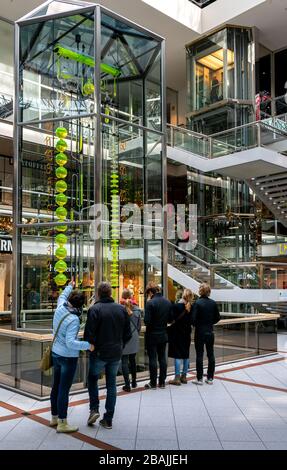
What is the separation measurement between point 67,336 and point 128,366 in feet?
8.70

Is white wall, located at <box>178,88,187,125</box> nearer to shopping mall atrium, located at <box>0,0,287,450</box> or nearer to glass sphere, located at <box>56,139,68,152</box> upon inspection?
shopping mall atrium, located at <box>0,0,287,450</box>

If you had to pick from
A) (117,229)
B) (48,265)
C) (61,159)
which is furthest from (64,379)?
(61,159)

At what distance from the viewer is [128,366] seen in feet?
24.1

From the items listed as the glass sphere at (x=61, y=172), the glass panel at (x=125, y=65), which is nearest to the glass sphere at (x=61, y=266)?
the glass sphere at (x=61, y=172)

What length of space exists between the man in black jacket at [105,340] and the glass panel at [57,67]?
15.8 ft

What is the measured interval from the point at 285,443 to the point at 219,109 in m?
16.7

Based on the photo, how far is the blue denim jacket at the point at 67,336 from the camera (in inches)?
192

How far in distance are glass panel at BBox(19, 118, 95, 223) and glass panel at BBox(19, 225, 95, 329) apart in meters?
0.32

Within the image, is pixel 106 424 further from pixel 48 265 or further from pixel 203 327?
pixel 48 265

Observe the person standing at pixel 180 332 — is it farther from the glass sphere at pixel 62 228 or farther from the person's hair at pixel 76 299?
the glass sphere at pixel 62 228

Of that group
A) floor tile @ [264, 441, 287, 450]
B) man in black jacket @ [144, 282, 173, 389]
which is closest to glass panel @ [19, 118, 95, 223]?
man in black jacket @ [144, 282, 173, 389]

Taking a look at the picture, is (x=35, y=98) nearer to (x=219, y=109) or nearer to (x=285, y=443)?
(x=285, y=443)

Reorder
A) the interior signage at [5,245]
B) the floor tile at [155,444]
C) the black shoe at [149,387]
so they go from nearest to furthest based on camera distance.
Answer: the floor tile at [155,444]
the black shoe at [149,387]
the interior signage at [5,245]
